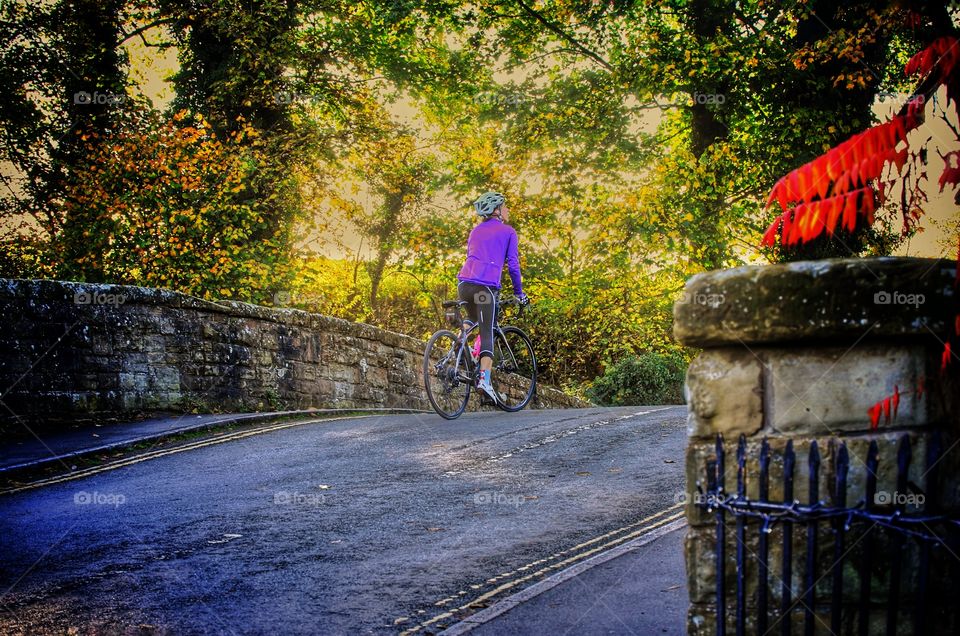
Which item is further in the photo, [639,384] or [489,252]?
[639,384]

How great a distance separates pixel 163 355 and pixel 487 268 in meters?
4.04

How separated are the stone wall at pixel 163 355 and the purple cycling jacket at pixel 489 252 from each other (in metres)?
3.20

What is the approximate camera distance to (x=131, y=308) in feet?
31.9

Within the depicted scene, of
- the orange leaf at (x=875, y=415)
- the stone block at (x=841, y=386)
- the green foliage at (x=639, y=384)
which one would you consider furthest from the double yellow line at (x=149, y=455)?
the green foliage at (x=639, y=384)

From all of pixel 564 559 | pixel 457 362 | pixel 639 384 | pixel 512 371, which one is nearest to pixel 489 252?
pixel 457 362

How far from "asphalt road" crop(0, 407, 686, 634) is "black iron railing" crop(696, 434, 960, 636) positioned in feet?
4.66

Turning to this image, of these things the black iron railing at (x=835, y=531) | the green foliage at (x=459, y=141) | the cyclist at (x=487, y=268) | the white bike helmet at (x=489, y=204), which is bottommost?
the black iron railing at (x=835, y=531)

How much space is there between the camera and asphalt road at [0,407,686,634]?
372cm

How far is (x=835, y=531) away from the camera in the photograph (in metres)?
2.52

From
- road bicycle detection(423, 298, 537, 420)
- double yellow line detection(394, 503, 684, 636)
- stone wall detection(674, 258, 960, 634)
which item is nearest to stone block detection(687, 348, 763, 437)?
stone wall detection(674, 258, 960, 634)

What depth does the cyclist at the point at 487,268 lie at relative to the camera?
9781 millimetres

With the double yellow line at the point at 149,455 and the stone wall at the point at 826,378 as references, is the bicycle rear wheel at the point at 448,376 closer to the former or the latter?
the double yellow line at the point at 149,455

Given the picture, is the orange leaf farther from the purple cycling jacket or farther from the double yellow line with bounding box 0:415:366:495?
the purple cycling jacket

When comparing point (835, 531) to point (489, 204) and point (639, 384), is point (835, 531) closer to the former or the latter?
point (489, 204)
